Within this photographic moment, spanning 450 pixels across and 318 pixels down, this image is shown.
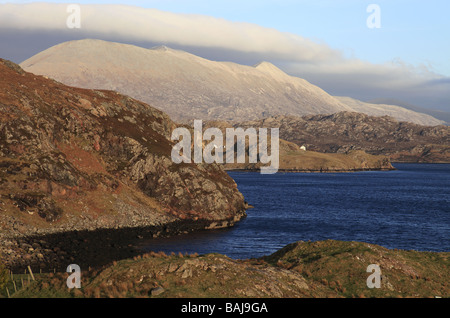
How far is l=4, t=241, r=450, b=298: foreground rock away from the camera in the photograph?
33062 mm

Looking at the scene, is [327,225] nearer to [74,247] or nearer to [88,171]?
[88,171]

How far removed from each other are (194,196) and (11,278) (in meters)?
66.0

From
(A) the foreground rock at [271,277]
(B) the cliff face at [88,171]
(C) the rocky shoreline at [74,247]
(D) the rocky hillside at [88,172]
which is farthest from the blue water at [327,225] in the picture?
(A) the foreground rock at [271,277]

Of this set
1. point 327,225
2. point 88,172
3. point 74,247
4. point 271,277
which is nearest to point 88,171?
point 88,172

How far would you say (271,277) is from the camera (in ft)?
120

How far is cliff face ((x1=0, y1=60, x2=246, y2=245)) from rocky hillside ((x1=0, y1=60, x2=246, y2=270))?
18cm

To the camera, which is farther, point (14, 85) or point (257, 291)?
point (14, 85)

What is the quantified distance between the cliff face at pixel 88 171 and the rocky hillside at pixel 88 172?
0.18 metres

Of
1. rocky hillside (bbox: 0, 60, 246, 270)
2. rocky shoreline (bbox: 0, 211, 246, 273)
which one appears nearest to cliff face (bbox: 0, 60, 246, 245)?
rocky hillside (bbox: 0, 60, 246, 270)

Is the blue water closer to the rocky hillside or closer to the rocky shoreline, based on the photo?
the rocky shoreline
